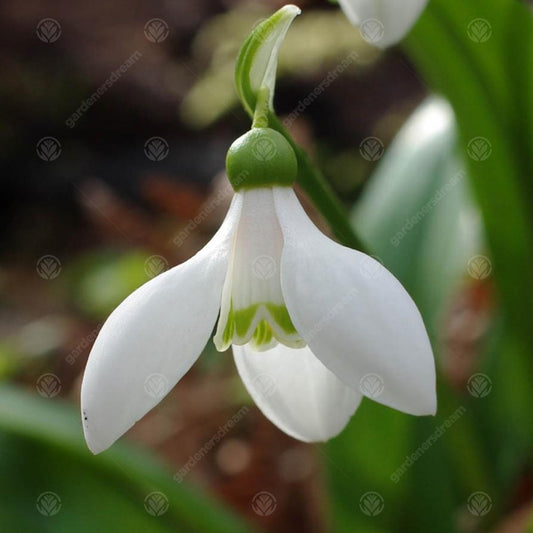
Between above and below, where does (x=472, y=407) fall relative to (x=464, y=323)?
below

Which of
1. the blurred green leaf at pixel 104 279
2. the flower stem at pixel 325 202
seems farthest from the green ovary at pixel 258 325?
the blurred green leaf at pixel 104 279

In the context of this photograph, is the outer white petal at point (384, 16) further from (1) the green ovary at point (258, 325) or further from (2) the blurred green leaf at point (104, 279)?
(2) the blurred green leaf at point (104, 279)

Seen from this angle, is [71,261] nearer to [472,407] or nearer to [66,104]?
[66,104]

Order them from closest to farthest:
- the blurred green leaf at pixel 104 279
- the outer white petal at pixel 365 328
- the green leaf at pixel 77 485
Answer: the outer white petal at pixel 365 328 < the green leaf at pixel 77 485 < the blurred green leaf at pixel 104 279

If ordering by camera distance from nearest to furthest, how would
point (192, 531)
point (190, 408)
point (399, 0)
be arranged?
1. point (399, 0)
2. point (192, 531)
3. point (190, 408)

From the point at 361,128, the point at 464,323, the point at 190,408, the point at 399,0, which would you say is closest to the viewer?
the point at 399,0

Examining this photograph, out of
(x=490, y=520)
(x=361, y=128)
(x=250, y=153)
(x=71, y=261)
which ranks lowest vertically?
(x=71, y=261)

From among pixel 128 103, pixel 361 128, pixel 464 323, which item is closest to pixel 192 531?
pixel 464 323

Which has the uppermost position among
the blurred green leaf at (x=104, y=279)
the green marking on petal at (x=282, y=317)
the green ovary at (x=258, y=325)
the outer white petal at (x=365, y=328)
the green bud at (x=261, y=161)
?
the green bud at (x=261, y=161)
